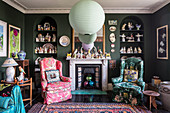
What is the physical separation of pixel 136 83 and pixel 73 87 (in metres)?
1.97

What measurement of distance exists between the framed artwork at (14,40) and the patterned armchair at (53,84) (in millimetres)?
980

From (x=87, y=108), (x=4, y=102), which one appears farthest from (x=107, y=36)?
(x=4, y=102)

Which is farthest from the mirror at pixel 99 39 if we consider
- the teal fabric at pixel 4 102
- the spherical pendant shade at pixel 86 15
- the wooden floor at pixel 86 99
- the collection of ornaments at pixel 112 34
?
the spherical pendant shade at pixel 86 15

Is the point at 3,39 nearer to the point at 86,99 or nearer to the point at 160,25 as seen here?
the point at 86,99

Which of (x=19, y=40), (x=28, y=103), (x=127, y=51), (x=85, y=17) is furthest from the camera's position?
(x=127, y=51)

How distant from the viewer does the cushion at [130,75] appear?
3.48 meters

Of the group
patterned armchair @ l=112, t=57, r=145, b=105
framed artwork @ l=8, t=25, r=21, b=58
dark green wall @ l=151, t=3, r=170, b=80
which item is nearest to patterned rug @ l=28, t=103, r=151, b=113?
patterned armchair @ l=112, t=57, r=145, b=105

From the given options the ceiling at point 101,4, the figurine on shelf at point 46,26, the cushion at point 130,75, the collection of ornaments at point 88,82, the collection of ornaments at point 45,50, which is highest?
the ceiling at point 101,4

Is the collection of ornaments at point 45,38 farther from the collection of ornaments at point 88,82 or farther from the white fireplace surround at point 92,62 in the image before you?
the collection of ornaments at point 88,82

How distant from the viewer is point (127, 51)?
171 inches

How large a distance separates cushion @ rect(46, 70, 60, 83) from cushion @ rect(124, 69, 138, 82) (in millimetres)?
1989

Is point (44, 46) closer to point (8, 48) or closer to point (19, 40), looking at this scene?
point (19, 40)

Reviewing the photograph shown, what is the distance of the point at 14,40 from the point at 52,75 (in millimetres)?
1660

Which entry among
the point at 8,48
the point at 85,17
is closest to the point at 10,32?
the point at 8,48
